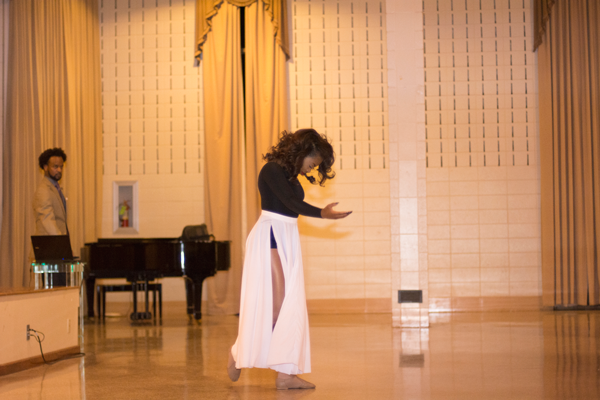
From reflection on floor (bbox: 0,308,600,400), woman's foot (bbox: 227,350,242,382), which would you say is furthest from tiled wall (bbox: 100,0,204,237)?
woman's foot (bbox: 227,350,242,382)

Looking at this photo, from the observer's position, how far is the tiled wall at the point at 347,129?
7.59 m

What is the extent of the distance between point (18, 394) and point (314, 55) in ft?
18.5

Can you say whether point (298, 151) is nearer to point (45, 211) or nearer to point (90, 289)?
point (45, 211)

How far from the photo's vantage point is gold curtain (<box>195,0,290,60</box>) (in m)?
7.53

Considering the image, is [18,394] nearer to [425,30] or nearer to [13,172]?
[13,172]

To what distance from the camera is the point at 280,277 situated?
3174 mm

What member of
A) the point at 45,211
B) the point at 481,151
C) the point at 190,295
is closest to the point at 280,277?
the point at 45,211

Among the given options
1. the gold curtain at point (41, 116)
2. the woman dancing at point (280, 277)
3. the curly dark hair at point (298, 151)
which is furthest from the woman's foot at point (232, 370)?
the gold curtain at point (41, 116)

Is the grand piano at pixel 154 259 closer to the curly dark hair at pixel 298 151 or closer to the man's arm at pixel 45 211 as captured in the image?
the man's arm at pixel 45 211

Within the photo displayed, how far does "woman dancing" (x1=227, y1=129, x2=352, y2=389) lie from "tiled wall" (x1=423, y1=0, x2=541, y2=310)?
4.68 metres

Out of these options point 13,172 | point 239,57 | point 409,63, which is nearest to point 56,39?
point 13,172

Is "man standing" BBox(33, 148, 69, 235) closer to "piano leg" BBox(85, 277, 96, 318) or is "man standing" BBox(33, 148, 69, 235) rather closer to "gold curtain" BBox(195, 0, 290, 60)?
"piano leg" BBox(85, 277, 96, 318)

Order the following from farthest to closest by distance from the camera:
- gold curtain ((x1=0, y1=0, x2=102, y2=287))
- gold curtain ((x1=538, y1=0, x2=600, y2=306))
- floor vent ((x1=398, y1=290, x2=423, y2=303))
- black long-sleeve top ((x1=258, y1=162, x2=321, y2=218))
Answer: gold curtain ((x1=538, y1=0, x2=600, y2=306)) < gold curtain ((x1=0, y1=0, x2=102, y2=287)) < floor vent ((x1=398, y1=290, x2=423, y2=303)) < black long-sleeve top ((x1=258, y1=162, x2=321, y2=218))

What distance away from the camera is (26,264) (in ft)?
20.9
